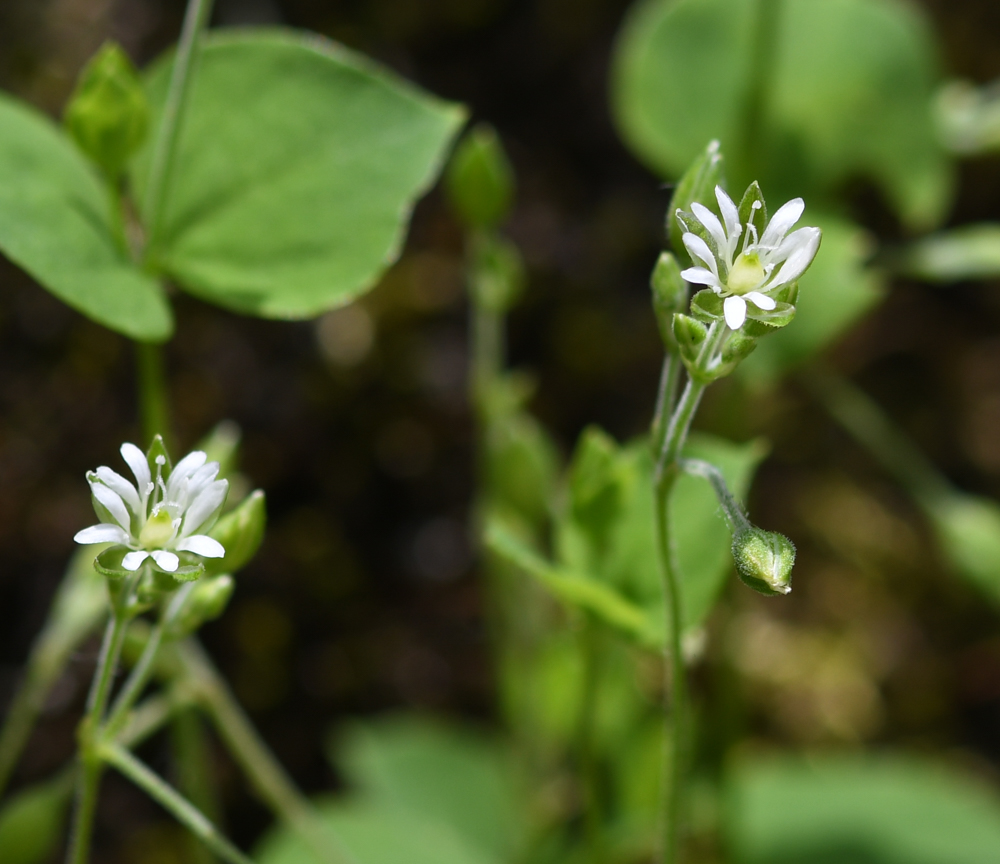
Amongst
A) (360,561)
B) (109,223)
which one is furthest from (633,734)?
(109,223)

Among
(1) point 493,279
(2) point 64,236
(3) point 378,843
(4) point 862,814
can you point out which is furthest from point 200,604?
(4) point 862,814

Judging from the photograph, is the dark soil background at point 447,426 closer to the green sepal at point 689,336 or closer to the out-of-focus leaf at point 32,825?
the out-of-focus leaf at point 32,825

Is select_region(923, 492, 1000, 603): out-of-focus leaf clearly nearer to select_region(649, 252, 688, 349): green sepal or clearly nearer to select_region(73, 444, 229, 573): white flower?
select_region(649, 252, 688, 349): green sepal

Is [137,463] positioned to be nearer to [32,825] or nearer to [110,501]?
[110,501]

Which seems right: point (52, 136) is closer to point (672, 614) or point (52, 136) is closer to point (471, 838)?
point (672, 614)

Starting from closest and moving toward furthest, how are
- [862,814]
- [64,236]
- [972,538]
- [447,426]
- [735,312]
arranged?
[735,312] → [64,236] → [972,538] → [862,814] → [447,426]
